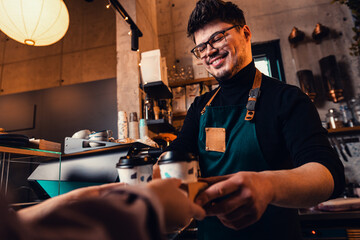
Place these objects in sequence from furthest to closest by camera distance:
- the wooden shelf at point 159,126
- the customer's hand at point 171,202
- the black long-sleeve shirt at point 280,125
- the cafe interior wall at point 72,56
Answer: the cafe interior wall at point 72,56 < the wooden shelf at point 159,126 < the black long-sleeve shirt at point 280,125 < the customer's hand at point 171,202

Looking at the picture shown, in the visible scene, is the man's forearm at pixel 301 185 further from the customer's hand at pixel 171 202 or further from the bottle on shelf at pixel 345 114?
the bottle on shelf at pixel 345 114

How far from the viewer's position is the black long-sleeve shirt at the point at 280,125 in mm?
815

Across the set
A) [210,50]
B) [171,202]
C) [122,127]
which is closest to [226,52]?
[210,50]

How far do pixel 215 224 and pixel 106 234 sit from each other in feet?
2.94

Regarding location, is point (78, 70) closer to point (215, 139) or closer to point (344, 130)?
point (215, 139)

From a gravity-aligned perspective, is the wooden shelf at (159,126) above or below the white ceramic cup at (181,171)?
above

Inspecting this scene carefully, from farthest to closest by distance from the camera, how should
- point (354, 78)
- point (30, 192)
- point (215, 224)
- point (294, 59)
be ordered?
point (294, 59) < point (354, 78) < point (30, 192) < point (215, 224)

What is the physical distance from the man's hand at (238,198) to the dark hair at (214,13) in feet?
2.98

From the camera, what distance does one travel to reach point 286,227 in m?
0.99

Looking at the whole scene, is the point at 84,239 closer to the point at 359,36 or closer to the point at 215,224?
the point at 215,224

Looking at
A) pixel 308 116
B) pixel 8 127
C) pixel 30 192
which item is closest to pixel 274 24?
pixel 308 116

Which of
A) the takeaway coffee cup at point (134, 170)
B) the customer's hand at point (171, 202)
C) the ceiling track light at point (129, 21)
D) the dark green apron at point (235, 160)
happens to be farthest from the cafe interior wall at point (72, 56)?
the customer's hand at point (171, 202)

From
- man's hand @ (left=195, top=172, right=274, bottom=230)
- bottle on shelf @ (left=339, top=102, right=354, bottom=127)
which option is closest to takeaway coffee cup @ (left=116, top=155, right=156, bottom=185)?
man's hand @ (left=195, top=172, right=274, bottom=230)

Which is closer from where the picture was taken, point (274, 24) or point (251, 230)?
point (251, 230)
